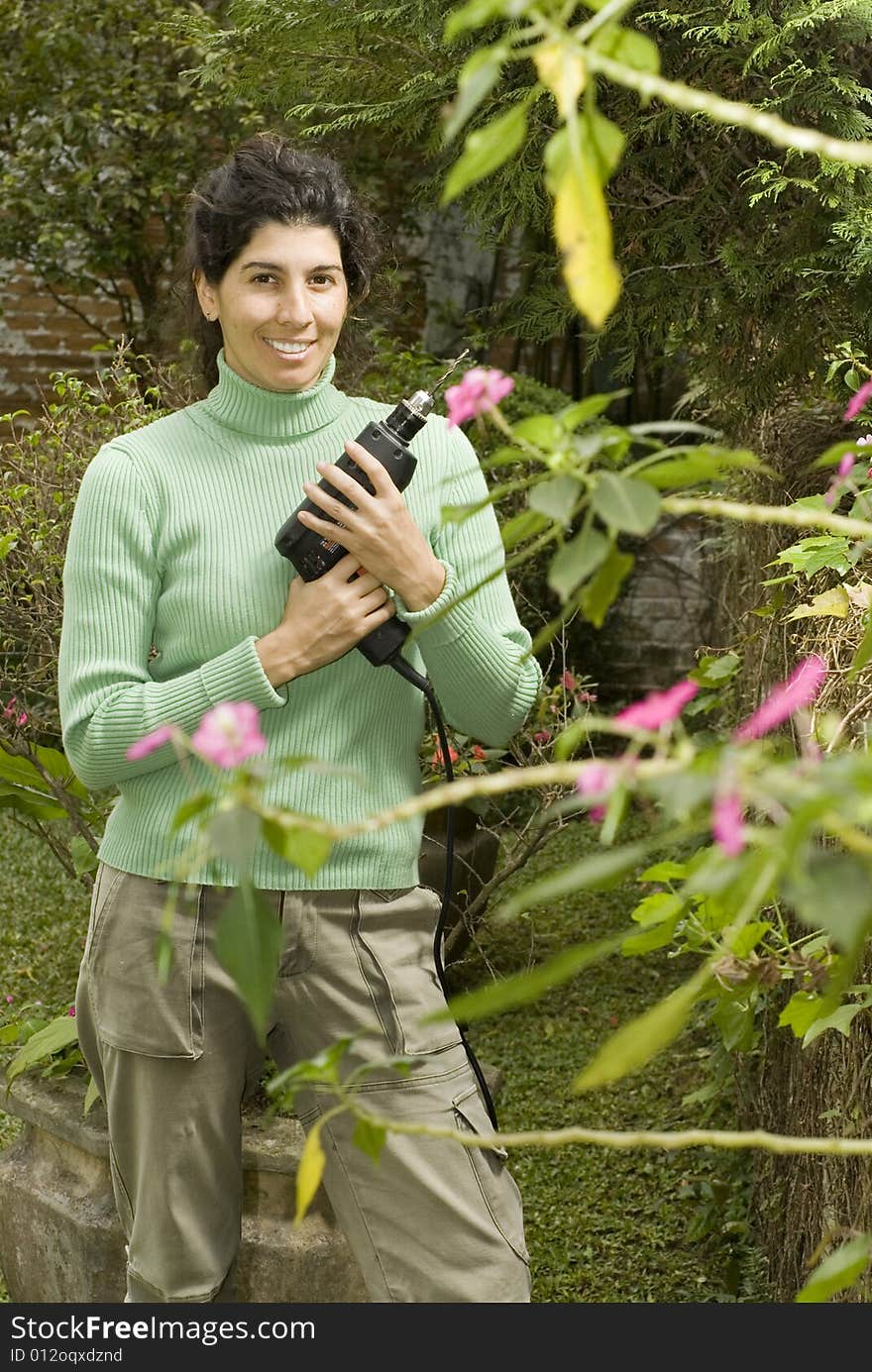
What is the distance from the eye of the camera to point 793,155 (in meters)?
1.94

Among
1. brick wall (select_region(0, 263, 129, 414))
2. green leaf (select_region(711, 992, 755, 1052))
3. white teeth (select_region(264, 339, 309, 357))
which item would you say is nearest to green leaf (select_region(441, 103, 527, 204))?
white teeth (select_region(264, 339, 309, 357))

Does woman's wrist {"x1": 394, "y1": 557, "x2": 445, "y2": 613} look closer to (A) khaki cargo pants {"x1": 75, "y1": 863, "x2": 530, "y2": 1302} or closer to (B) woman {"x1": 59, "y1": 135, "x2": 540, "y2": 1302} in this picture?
(B) woman {"x1": 59, "y1": 135, "x2": 540, "y2": 1302}

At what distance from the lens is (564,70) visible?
0.48 m

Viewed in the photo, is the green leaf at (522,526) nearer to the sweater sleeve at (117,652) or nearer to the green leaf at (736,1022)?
the sweater sleeve at (117,652)

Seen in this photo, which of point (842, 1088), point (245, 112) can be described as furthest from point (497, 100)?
point (245, 112)

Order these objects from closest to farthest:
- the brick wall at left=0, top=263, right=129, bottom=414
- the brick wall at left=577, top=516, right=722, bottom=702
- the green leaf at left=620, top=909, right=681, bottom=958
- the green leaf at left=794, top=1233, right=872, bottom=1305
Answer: the green leaf at left=794, top=1233, right=872, bottom=1305 → the green leaf at left=620, top=909, right=681, bottom=958 → the brick wall at left=577, top=516, right=722, bottom=702 → the brick wall at left=0, top=263, right=129, bottom=414

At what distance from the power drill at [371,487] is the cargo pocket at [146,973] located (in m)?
0.31

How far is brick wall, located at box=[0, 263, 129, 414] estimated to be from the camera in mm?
5695

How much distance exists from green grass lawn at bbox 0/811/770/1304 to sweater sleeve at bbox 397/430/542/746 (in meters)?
1.14

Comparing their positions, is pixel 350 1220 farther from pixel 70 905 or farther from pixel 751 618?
pixel 70 905

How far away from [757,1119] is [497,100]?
151 cm

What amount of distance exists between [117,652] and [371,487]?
0.29 m

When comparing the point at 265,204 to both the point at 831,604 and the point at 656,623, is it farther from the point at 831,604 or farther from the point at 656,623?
the point at 656,623

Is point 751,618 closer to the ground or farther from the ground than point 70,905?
farther from the ground
